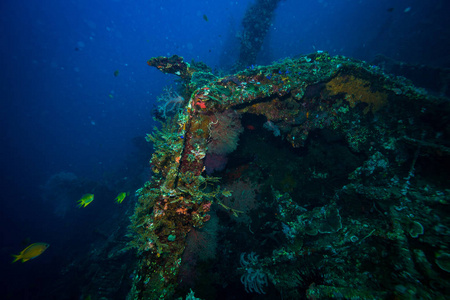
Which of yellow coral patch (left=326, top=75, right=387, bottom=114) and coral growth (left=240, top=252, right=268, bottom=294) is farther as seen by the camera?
yellow coral patch (left=326, top=75, right=387, bottom=114)

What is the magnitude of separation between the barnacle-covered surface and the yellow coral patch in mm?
25

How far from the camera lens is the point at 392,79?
3766 mm

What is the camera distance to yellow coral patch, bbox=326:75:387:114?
12.6 ft

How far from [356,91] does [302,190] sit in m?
2.73

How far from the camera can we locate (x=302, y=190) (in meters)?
3.80

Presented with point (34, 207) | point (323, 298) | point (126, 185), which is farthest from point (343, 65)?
point (34, 207)

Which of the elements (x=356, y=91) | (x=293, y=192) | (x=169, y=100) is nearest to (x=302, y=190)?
(x=293, y=192)

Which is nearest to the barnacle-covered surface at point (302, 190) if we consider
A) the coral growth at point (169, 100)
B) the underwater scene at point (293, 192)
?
the underwater scene at point (293, 192)

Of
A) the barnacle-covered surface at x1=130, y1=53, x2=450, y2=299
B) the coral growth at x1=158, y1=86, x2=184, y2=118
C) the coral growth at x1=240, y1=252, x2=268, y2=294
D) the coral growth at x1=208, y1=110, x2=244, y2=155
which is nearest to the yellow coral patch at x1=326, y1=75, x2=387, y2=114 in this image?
the barnacle-covered surface at x1=130, y1=53, x2=450, y2=299

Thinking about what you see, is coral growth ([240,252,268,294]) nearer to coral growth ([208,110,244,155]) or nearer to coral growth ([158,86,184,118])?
coral growth ([208,110,244,155])

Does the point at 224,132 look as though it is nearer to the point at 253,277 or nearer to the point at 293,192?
the point at 293,192

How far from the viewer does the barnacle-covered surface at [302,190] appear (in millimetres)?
2088

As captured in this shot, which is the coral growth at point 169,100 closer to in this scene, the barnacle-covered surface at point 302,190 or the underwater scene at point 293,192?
the underwater scene at point 293,192

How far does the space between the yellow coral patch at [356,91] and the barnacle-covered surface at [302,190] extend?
25 millimetres
